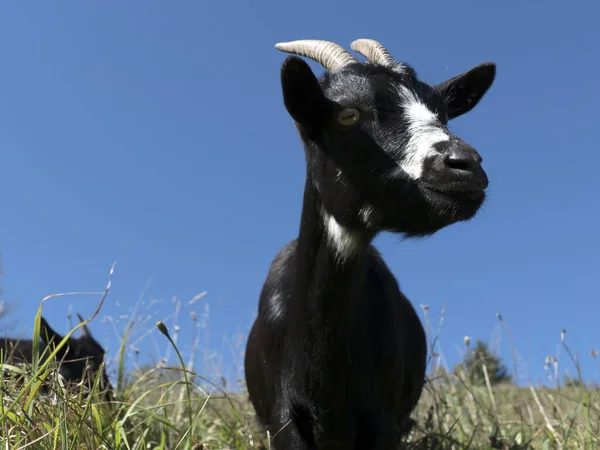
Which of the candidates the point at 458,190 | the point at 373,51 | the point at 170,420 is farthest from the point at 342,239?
the point at 170,420

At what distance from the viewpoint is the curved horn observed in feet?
13.4

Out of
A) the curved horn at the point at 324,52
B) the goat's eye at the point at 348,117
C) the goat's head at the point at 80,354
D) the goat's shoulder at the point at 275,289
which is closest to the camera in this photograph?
the goat's eye at the point at 348,117

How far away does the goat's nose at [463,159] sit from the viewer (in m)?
2.87

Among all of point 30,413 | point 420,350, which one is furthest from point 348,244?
point 30,413

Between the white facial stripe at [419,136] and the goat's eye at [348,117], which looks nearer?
the white facial stripe at [419,136]

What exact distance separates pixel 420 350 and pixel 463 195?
189 cm

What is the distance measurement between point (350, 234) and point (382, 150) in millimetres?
528

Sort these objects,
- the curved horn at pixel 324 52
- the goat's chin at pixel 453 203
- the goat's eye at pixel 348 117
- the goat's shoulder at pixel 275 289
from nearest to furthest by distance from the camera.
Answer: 1. the goat's chin at pixel 453 203
2. the goat's eye at pixel 348 117
3. the goat's shoulder at pixel 275 289
4. the curved horn at pixel 324 52

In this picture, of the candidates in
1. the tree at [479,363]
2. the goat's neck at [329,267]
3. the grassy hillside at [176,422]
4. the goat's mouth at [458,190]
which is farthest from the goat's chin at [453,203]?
the tree at [479,363]

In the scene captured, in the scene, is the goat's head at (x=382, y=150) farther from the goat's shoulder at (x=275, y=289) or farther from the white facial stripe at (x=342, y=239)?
the goat's shoulder at (x=275, y=289)

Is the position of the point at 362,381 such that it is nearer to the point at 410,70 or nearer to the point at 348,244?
the point at 348,244

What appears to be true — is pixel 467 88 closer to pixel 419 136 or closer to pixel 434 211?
pixel 419 136

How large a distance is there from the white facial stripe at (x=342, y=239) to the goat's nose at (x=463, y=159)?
76 cm

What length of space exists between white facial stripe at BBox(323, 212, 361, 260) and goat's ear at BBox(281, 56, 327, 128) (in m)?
0.61
